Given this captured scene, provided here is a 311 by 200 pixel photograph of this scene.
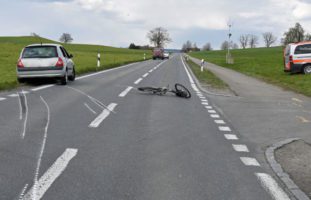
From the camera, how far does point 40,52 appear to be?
55.7 feet

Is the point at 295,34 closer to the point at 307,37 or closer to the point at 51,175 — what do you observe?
the point at 307,37

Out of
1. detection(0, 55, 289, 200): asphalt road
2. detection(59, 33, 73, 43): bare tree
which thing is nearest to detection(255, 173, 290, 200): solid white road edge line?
detection(0, 55, 289, 200): asphalt road

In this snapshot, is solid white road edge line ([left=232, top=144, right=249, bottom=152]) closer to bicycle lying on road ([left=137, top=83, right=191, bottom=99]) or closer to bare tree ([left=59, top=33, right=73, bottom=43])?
bicycle lying on road ([left=137, top=83, right=191, bottom=99])

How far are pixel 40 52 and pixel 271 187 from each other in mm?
13381

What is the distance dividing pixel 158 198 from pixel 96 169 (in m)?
1.24

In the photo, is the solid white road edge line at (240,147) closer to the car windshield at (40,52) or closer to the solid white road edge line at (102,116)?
the solid white road edge line at (102,116)

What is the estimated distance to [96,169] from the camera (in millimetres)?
5586

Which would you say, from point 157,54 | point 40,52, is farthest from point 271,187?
point 157,54

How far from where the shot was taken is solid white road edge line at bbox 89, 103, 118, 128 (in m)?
8.75

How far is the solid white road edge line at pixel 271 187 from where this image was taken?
4844mm

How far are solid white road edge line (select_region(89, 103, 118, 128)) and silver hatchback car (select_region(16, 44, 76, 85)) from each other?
562 cm

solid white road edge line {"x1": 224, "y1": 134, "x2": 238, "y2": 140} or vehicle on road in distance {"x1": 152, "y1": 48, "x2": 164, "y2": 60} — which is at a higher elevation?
solid white road edge line {"x1": 224, "y1": 134, "x2": 238, "y2": 140}

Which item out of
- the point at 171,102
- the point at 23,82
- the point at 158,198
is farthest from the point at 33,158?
the point at 23,82

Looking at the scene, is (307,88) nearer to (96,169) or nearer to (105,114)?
(105,114)
